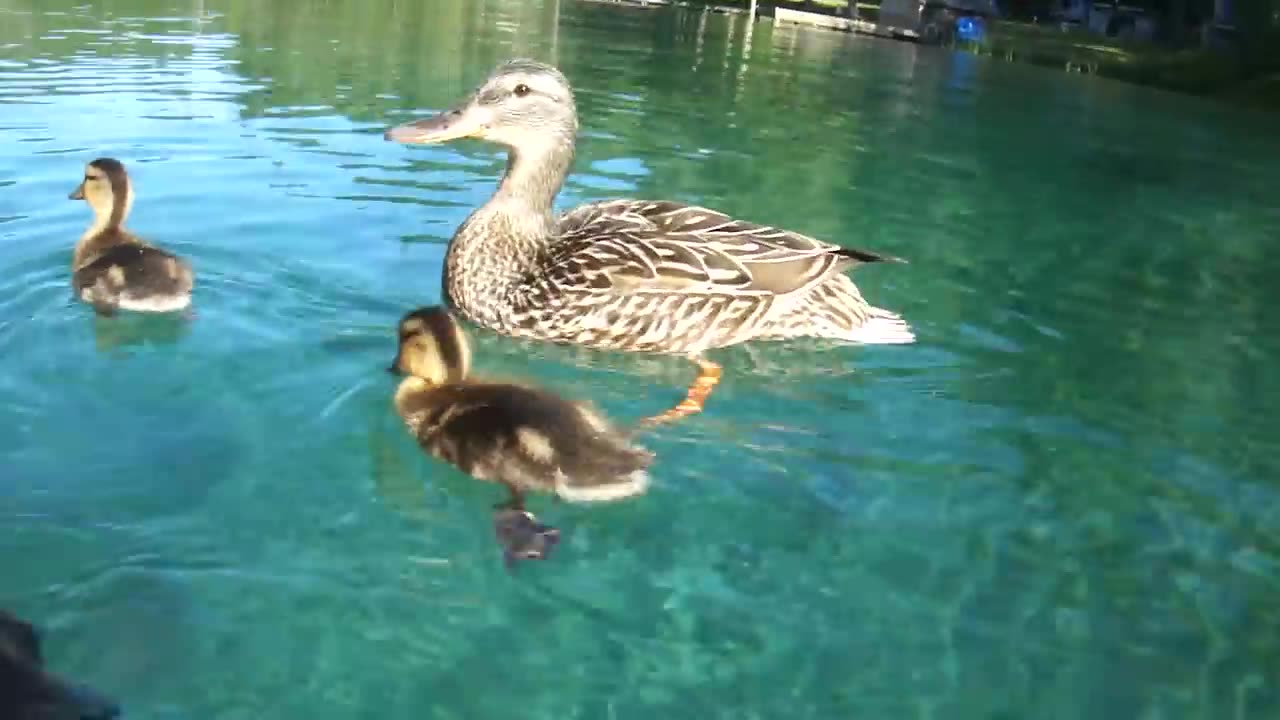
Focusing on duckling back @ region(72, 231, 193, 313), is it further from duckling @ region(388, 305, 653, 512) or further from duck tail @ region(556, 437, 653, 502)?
duck tail @ region(556, 437, 653, 502)

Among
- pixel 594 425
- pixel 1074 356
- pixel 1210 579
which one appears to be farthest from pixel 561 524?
pixel 1074 356

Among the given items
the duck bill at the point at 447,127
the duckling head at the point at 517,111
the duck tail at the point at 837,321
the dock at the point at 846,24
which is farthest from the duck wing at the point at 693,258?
the dock at the point at 846,24

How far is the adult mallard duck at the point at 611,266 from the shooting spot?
6.73 m

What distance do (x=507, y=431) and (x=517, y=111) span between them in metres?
2.82

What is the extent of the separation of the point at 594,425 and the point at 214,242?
13.2ft

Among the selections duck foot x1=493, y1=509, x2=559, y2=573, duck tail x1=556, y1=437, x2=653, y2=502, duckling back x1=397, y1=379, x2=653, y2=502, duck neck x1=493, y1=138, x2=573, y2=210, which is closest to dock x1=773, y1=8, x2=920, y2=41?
duck neck x1=493, y1=138, x2=573, y2=210

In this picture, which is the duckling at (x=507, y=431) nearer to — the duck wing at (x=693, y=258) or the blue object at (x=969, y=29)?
the duck wing at (x=693, y=258)

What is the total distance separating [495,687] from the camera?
3930mm

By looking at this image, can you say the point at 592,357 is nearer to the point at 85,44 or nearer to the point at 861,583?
the point at 861,583

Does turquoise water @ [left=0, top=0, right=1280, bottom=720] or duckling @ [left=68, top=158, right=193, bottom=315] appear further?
duckling @ [left=68, top=158, right=193, bottom=315]

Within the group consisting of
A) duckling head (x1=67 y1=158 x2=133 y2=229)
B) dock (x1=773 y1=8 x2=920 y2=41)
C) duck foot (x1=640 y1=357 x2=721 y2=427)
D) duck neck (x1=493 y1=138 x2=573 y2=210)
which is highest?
dock (x1=773 y1=8 x2=920 y2=41)

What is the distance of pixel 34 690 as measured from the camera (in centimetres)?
340

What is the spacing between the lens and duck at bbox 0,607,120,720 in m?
3.33

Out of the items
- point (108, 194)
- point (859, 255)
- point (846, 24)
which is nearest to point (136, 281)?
point (108, 194)
